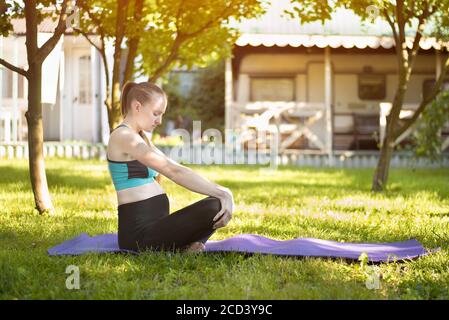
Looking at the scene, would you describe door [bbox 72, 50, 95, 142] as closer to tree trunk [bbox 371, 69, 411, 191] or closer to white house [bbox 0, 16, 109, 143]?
white house [bbox 0, 16, 109, 143]

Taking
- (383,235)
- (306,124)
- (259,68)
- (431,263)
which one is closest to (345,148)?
(306,124)

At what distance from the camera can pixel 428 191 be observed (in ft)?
32.1

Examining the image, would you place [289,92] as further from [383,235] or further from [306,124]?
[383,235]

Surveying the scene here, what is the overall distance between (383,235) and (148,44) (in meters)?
5.40

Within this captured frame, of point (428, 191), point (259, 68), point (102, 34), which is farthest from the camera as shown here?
point (259, 68)

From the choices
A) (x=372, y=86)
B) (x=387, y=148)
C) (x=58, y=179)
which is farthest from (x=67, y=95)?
(x=387, y=148)

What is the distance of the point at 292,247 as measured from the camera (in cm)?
496

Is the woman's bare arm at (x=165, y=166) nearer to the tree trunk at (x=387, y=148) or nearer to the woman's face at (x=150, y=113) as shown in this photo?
the woman's face at (x=150, y=113)

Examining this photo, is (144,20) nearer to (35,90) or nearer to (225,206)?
(35,90)

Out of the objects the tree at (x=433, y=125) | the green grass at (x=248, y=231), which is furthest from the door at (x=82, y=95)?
the tree at (x=433, y=125)

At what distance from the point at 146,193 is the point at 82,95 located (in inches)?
536

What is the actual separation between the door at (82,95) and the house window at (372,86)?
7152mm

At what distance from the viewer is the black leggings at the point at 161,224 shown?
454cm

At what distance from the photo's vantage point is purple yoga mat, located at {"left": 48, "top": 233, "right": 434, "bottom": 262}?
480 cm
